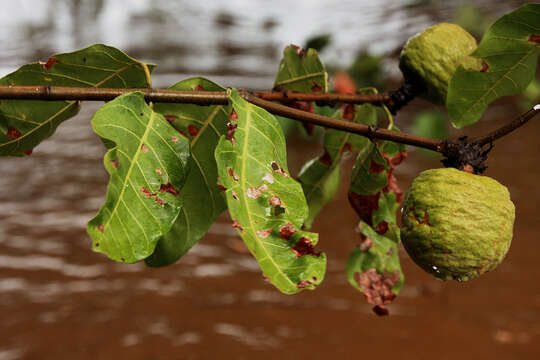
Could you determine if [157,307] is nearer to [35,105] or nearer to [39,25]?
[35,105]

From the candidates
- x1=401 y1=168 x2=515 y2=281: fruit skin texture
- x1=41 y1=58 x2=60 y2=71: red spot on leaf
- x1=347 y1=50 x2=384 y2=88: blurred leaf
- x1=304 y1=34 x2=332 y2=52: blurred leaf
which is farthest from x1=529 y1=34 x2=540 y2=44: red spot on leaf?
x1=347 y1=50 x2=384 y2=88: blurred leaf

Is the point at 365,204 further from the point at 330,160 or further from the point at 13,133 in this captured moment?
the point at 13,133

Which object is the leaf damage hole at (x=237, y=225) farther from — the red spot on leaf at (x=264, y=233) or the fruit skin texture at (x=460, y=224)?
the fruit skin texture at (x=460, y=224)

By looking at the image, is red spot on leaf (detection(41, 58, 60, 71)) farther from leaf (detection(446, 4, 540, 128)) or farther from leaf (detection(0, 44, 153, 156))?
leaf (detection(446, 4, 540, 128))

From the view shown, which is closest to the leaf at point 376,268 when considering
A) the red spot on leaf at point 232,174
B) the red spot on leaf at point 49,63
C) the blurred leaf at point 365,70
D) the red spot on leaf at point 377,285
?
the red spot on leaf at point 377,285

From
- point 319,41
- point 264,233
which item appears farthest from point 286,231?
point 319,41

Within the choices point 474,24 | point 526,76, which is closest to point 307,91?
point 526,76
